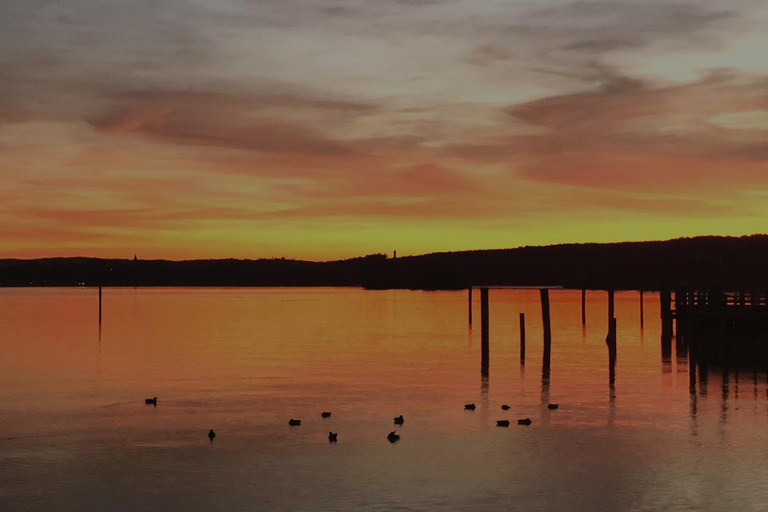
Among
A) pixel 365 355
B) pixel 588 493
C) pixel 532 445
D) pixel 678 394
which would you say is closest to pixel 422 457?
pixel 532 445

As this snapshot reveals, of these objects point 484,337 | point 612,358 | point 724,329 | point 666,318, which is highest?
point 666,318

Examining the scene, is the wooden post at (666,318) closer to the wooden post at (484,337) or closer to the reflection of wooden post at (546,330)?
the reflection of wooden post at (546,330)

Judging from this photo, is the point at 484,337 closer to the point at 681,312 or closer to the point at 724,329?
the point at 724,329

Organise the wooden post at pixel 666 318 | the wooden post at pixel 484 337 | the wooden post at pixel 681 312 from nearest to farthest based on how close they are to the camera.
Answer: the wooden post at pixel 484 337 → the wooden post at pixel 681 312 → the wooden post at pixel 666 318

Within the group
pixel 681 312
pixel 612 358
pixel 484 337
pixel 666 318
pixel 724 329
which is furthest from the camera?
pixel 666 318

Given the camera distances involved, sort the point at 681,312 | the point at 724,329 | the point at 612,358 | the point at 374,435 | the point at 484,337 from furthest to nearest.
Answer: the point at 681,312
the point at 724,329
the point at 484,337
the point at 612,358
the point at 374,435

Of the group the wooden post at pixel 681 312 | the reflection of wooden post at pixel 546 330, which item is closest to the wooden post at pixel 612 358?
the reflection of wooden post at pixel 546 330

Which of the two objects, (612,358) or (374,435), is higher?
(612,358)

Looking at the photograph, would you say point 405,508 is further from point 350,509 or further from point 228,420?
point 228,420

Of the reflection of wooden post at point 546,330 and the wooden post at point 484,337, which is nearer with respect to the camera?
the wooden post at point 484,337

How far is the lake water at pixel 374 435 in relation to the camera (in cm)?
2161

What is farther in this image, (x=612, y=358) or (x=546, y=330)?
(x=546, y=330)

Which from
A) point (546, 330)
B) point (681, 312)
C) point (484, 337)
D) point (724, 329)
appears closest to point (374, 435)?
point (484, 337)

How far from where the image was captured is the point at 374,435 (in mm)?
29484
